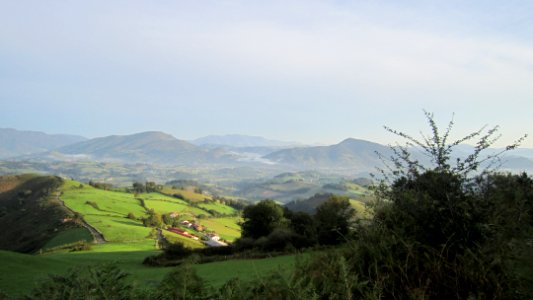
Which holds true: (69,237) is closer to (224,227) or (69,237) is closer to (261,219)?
(224,227)

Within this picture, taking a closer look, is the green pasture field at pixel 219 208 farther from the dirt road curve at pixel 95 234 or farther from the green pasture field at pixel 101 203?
the dirt road curve at pixel 95 234

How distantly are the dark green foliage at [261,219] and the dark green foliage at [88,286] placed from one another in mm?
44968

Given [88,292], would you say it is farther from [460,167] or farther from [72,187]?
[72,187]

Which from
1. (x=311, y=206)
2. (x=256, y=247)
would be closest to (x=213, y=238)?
(x=256, y=247)

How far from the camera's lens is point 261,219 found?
5059cm

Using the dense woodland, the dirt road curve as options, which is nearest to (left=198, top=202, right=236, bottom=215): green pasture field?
the dirt road curve

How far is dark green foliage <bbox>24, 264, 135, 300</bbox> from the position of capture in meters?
3.72

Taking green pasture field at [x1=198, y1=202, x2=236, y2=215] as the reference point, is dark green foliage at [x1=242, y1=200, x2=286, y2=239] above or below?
above

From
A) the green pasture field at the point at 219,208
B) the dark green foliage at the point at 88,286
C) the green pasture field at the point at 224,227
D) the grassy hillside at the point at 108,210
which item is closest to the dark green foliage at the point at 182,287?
the dark green foliage at the point at 88,286

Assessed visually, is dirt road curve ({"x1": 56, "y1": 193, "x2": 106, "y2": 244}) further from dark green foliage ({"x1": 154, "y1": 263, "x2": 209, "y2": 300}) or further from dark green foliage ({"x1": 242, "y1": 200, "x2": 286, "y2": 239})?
dark green foliage ({"x1": 154, "y1": 263, "x2": 209, "y2": 300})

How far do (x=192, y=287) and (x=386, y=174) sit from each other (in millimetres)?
4927

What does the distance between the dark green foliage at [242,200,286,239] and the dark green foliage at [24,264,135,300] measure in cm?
4497

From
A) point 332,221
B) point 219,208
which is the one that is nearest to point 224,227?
point 219,208

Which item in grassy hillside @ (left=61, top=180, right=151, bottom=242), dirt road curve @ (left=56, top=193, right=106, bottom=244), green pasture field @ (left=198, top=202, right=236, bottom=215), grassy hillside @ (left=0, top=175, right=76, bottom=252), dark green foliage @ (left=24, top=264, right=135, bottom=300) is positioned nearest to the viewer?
dark green foliage @ (left=24, top=264, right=135, bottom=300)
